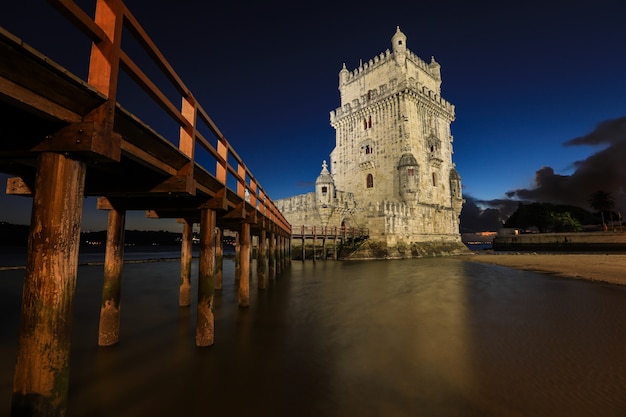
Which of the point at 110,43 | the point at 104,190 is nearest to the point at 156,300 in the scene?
the point at 104,190

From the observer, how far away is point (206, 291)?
6176mm

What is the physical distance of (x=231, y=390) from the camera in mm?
4367

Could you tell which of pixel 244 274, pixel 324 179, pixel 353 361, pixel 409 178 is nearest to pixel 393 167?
pixel 409 178

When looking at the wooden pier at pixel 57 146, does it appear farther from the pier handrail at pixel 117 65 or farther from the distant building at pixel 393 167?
the distant building at pixel 393 167

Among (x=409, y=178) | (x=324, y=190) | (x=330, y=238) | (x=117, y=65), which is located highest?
(x=409, y=178)

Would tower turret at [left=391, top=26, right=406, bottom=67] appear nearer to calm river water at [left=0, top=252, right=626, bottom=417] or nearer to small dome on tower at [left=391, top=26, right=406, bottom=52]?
small dome on tower at [left=391, top=26, right=406, bottom=52]

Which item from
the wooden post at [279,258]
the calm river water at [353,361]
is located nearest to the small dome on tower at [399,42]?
the wooden post at [279,258]

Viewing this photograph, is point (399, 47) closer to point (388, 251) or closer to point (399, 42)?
point (399, 42)

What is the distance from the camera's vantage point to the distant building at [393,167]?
31.7 metres

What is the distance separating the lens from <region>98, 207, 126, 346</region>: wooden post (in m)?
5.95

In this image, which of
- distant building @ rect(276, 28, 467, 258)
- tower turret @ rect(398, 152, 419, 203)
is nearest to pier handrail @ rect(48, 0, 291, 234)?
distant building @ rect(276, 28, 467, 258)

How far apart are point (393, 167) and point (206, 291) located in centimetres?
3056

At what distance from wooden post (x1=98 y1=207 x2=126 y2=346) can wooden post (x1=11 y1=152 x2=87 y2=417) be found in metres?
3.88

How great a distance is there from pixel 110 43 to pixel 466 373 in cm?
672
